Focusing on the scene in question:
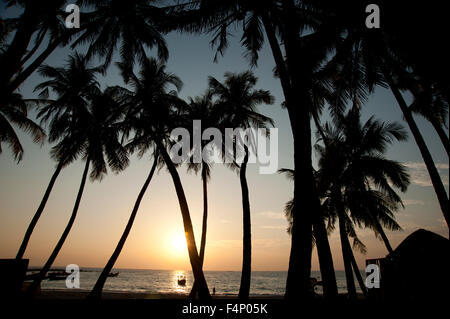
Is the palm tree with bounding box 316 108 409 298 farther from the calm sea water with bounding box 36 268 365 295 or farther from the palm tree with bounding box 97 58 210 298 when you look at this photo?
the calm sea water with bounding box 36 268 365 295

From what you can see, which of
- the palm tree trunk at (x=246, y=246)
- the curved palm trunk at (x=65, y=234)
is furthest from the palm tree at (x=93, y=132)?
the palm tree trunk at (x=246, y=246)

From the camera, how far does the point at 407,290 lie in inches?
198

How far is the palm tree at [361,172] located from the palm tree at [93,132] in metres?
12.7

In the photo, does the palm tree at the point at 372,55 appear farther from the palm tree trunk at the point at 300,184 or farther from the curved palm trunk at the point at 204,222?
the curved palm trunk at the point at 204,222

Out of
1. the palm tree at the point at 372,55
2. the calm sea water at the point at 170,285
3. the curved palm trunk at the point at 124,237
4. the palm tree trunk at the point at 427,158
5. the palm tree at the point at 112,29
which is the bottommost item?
the calm sea water at the point at 170,285

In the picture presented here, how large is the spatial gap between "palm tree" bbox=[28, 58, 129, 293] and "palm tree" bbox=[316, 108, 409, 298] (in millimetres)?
12691

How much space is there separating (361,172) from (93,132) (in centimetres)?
1625

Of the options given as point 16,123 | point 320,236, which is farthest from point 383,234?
point 16,123

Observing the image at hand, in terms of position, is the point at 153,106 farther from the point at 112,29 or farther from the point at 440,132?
the point at 440,132

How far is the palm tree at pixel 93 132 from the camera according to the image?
14.7m

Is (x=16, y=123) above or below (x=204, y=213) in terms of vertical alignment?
above

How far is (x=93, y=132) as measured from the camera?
15.1 meters
